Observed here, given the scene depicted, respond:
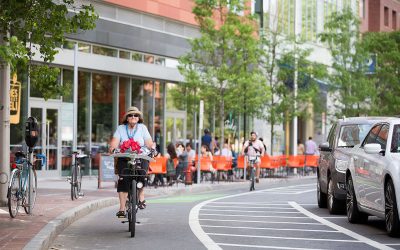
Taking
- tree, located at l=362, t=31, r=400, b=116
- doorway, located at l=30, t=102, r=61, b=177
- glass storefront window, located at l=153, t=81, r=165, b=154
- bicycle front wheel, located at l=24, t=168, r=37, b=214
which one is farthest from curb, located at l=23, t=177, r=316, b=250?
tree, located at l=362, t=31, r=400, b=116

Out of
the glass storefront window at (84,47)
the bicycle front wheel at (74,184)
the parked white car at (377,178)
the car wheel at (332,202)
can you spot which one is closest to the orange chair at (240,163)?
the glass storefront window at (84,47)

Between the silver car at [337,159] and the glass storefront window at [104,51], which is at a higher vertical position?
the glass storefront window at [104,51]

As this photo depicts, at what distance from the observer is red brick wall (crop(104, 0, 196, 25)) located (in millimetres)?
34487

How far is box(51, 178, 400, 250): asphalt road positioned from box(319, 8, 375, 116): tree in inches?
1068

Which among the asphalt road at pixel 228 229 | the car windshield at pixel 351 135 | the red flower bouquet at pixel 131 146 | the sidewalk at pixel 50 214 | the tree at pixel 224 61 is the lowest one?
the asphalt road at pixel 228 229

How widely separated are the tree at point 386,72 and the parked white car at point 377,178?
3575 cm

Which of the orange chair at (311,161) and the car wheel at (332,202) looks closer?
the car wheel at (332,202)

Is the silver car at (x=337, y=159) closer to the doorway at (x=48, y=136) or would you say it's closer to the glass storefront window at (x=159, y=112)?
the doorway at (x=48, y=136)

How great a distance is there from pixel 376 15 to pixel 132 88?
3562 cm

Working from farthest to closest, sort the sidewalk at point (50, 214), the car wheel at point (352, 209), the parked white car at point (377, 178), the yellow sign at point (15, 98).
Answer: the yellow sign at point (15, 98), the car wheel at point (352, 209), the parked white car at point (377, 178), the sidewalk at point (50, 214)

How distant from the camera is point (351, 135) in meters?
17.3

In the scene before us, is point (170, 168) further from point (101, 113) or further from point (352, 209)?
point (352, 209)

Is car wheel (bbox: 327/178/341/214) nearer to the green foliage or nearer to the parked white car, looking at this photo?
the parked white car

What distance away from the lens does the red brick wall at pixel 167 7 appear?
1358 inches
